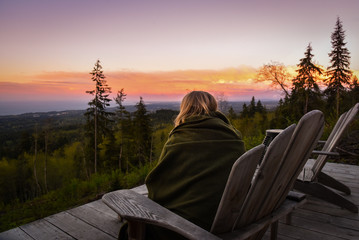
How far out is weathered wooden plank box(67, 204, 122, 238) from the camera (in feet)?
7.55

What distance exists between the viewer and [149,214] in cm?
92

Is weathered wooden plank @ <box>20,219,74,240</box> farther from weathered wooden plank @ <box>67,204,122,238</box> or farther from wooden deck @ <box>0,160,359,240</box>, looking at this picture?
weathered wooden plank @ <box>67,204,122,238</box>

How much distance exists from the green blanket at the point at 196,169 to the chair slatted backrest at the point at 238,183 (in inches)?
10.0

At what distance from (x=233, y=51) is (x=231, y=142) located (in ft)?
34.3

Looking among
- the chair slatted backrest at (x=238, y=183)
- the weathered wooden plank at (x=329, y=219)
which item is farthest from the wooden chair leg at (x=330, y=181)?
the chair slatted backrest at (x=238, y=183)

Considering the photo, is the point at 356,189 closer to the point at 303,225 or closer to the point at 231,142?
the point at 303,225

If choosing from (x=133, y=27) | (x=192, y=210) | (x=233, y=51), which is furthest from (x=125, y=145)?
(x=192, y=210)

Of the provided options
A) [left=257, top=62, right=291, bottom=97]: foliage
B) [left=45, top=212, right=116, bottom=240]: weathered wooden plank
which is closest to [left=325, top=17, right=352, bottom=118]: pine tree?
[left=257, top=62, right=291, bottom=97]: foliage

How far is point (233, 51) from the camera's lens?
10.8 metres

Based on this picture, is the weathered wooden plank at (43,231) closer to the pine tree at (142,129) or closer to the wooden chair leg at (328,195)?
the wooden chair leg at (328,195)

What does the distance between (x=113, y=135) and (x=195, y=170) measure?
3338 cm

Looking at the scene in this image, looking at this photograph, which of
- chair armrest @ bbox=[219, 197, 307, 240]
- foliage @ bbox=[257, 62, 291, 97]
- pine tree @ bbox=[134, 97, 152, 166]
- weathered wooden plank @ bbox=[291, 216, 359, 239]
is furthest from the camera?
pine tree @ bbox=[134, 97, 152, 166]

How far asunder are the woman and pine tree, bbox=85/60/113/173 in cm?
2848

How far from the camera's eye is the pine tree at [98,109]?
27913 millimetres
